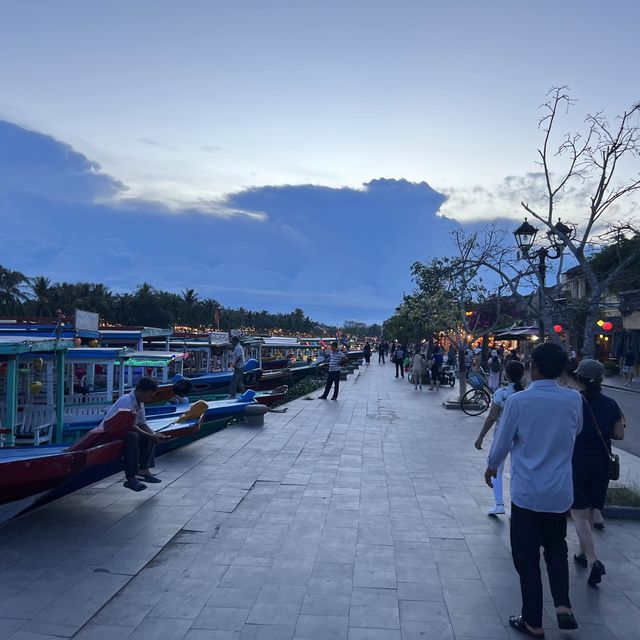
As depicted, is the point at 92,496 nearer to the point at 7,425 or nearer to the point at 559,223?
the point at 7,425

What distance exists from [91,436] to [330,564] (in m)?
2.91

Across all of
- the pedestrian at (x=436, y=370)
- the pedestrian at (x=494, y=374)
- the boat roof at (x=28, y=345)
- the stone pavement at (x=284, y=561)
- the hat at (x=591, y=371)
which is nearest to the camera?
the stone pavement at (x=284, y=561)

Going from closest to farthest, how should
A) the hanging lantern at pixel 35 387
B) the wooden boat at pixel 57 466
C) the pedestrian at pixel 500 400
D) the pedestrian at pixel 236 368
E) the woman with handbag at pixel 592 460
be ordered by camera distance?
1. the woman with handbag at pixel 592 460
2. the pedestrian at pixel 500 400
3. the wooden boat at pixel 57 466
4. the hanging lantern at pixel 35 387
5. the pedestrian at pixel 236 368

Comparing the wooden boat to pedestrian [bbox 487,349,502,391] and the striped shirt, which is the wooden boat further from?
pedestrian [bbox 487,349,502,391]

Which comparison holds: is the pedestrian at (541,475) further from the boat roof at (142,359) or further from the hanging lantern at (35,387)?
the boat roof at (142,359)

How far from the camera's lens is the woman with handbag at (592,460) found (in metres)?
4.37

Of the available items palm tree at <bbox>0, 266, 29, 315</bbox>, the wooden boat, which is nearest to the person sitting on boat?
the wooden boat

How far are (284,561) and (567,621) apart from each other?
2.17 meters

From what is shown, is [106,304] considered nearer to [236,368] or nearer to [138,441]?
[236,368]

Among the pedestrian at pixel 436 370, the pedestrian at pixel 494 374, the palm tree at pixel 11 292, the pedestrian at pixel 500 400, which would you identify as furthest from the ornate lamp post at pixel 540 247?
the palm tree at pixel 11 292

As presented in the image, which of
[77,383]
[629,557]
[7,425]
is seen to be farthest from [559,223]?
[77,383]

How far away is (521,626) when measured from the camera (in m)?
3.61

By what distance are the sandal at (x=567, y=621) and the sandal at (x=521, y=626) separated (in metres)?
0.16

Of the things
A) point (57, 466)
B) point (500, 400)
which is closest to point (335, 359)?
point (500, 400)
